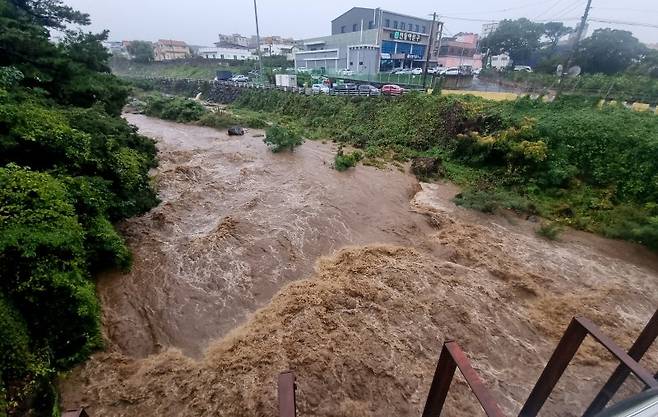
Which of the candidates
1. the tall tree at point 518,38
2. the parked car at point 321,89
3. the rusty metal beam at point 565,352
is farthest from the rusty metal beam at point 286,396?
the tall tree at point 518,38

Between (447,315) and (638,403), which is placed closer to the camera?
(638,403)

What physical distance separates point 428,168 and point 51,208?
1484 cm

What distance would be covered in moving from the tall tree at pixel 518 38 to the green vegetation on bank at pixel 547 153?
3138 cm

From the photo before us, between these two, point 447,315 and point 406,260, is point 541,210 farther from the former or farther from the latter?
point 447,315

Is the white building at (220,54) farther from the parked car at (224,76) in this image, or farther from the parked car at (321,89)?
the parked car at (321,89)

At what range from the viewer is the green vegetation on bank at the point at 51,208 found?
531cm

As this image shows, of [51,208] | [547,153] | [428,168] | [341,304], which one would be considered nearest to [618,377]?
[341,304]

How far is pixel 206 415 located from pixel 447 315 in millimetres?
5529

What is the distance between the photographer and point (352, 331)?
23.8 ft

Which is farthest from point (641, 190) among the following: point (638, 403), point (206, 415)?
point (206, 415)

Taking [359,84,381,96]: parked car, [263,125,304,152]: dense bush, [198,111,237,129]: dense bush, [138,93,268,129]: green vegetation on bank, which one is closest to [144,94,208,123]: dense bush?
[138,93,268,129]: green vegetation on bank

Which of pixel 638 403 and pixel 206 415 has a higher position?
pixel 638 403

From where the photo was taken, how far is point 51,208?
6.39 m

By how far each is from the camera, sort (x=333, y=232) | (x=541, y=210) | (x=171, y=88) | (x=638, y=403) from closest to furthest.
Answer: (x=638, y=403) → (x=333, y=232) → (x=541, y=210) → (x=171, y=88)
